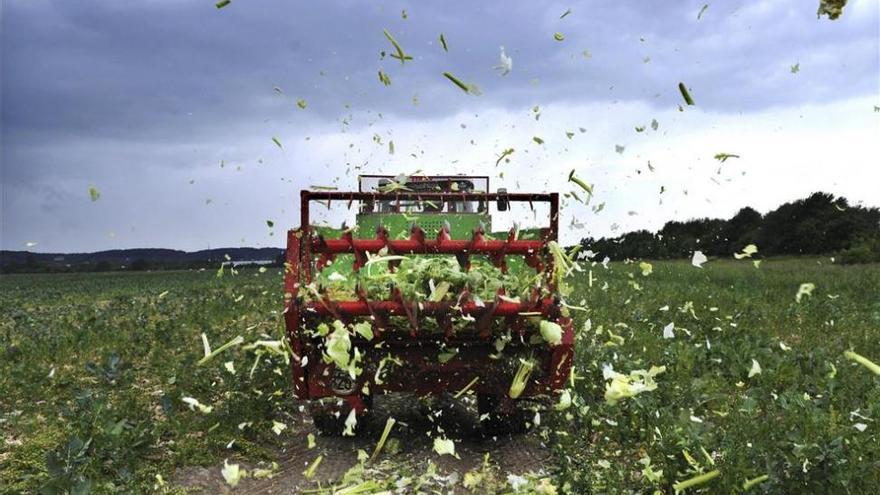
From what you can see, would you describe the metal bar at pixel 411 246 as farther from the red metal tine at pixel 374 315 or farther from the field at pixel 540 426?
the field at pixel 540 426

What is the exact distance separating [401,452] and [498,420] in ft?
3.23

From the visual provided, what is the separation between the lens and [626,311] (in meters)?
14.8

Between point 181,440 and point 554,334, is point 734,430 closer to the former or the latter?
point 554,334

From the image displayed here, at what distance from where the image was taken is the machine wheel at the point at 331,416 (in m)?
6.85

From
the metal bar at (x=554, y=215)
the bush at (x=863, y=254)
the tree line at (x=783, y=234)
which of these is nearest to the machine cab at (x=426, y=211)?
the metal bar at (x=554, y=215)

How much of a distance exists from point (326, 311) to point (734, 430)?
3.41m

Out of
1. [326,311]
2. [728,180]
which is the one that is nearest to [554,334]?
[326,311]

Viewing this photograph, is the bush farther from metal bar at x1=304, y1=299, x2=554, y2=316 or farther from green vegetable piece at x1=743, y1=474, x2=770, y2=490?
green vegetable piece at x1=743, y1=474, x2=770, y2=490

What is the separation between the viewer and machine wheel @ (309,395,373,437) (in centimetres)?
685

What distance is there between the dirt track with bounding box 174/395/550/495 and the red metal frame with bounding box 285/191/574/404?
1.77ft

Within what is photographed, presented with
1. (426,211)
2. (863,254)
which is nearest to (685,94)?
(426,211)

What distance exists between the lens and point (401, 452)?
660 cm

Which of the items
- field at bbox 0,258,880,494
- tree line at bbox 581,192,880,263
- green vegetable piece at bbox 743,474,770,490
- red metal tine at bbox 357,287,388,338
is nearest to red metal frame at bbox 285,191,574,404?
red metal tine at bbox 357,287,388,338

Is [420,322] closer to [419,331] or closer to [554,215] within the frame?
[419,331]
